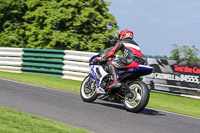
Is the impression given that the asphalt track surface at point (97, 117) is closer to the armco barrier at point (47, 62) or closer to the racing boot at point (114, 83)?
the racing boot at point (114, 83)

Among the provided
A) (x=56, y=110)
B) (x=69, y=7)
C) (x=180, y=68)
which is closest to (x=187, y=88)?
(x=180, y=68)

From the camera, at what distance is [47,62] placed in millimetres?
15453

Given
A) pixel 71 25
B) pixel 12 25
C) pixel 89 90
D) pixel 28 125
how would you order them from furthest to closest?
pixel 12 25, pixel 71 25, pixel 89 90, pixel 28 125

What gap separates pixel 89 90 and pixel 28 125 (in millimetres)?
3601

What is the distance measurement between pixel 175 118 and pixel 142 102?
0.96 metres

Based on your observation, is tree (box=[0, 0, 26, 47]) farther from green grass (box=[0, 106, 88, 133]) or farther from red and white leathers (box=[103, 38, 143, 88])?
green grass (box=[0, 106, 88, 133])

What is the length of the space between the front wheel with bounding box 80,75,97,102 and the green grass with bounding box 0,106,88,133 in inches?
109

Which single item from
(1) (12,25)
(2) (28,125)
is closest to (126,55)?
(2) (28,125)

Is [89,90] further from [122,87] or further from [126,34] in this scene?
[126,34]

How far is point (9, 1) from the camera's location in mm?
19938

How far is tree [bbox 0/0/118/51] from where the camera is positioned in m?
18.3

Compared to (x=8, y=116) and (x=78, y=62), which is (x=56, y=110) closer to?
(x=8, y=116)

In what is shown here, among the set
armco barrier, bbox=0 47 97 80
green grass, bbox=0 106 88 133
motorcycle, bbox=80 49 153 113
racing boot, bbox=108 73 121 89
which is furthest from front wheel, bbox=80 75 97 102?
armco barrier, bbox=0 47 97 80

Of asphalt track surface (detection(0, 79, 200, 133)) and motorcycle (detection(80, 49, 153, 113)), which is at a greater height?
motorcycle (detection(80, 49, 153, 113))
